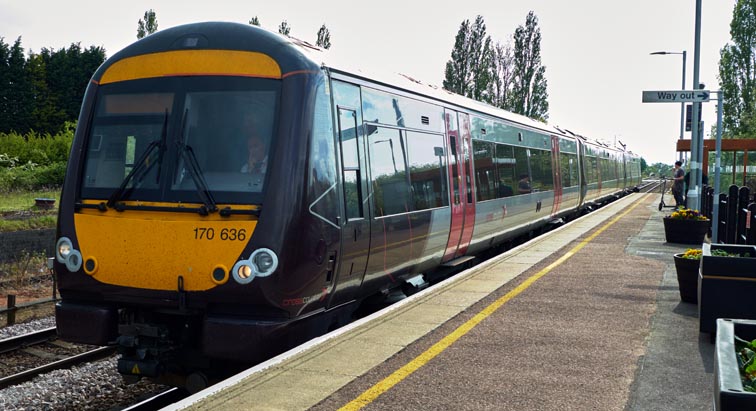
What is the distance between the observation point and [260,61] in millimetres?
6254

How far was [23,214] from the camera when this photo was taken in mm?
30625

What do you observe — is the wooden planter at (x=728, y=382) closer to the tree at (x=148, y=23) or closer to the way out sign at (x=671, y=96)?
the way out sign at (x=671, y=96)

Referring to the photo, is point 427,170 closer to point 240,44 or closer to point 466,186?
point 466,186

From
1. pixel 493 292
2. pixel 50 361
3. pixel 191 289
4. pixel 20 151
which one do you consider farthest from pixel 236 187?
pixel 20 151

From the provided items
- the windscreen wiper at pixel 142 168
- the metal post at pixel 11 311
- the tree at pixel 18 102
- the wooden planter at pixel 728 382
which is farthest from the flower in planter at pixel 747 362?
the tree at pixel 18 102

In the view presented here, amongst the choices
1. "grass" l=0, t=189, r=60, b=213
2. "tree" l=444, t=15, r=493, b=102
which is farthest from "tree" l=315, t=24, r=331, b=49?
"grass" l=0, t=189, r=60, b=213

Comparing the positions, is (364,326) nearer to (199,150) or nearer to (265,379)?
(265,379)

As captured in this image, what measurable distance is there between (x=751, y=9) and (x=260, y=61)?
6204 centimetres

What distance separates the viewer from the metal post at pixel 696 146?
17.7 metres

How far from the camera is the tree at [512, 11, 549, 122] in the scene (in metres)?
60.8

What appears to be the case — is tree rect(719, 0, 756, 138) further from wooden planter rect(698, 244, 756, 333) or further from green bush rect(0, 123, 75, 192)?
wooden planter rect(698, 244, 756, 333)

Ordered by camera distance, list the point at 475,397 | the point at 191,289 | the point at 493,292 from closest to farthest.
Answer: the point at 475,397 < the point at 191,289 < the point at 493,292

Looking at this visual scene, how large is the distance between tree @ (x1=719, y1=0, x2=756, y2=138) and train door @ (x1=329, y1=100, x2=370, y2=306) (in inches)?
2288

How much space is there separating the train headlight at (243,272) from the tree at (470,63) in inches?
2095
